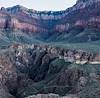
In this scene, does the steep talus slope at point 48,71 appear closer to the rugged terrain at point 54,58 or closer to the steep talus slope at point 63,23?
the rugged terrain at point 54,58

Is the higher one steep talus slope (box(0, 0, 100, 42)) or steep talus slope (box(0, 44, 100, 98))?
steep talus slope (box(0, 0, 100, 42))

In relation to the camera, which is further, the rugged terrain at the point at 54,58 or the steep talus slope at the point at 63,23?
the steep talus slope at the point at 63,23

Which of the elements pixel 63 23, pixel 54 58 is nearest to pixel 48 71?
pixel 54 58

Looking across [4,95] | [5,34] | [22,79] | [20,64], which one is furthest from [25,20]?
[4,95]

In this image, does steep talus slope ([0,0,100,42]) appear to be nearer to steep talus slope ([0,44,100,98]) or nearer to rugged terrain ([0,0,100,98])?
rugged terrain ([0,0,100,98])

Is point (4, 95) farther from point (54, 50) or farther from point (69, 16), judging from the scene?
point (69, 16)

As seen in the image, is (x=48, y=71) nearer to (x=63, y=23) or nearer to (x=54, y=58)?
(x=54, y=58)

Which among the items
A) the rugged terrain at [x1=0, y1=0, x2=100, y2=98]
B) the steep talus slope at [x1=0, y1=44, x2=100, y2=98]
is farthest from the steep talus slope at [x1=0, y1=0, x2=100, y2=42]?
the steep talus slope at [x1=0, y1=44, x2=100, y2=98]

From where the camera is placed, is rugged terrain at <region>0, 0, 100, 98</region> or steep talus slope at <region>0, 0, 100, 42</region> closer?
rugged terrain at <region>0, 0, 100, 98</region>

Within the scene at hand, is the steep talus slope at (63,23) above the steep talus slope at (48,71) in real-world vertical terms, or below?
above

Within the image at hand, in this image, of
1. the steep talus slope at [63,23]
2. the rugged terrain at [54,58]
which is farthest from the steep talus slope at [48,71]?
the steep talus slope at [63,23]

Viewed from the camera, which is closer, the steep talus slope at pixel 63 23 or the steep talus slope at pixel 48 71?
the steep talus slope at pixel 48 71
